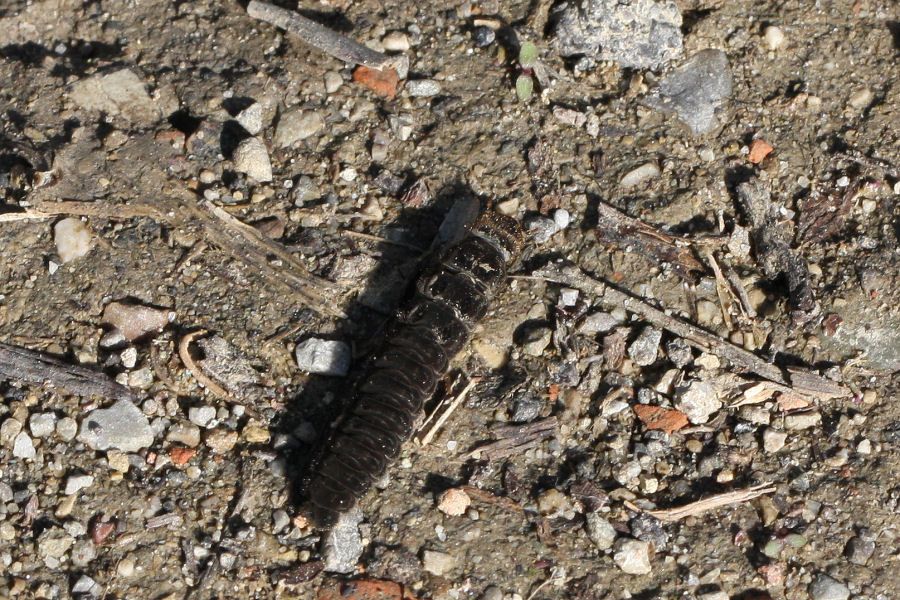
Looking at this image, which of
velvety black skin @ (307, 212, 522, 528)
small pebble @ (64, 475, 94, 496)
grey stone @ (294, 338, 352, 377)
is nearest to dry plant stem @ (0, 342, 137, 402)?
small pebble @ (64, 475, 94, 496)

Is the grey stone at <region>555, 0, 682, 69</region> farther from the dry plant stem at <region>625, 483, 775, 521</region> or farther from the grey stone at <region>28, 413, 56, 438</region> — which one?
the grey stone at <region>28, 413, 56, 438</region>

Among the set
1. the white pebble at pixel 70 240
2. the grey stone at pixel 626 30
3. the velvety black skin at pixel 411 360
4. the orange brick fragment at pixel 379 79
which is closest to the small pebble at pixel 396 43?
the orange brick fragment at pixel 379 79

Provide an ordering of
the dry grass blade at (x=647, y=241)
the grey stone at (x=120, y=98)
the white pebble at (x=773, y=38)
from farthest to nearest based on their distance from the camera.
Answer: the white pebble at (x=773, y=38), the grey stone at (x=120, y=98), the dry grass blade at (x=647, y=241)

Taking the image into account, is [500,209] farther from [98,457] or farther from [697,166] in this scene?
[98,457]

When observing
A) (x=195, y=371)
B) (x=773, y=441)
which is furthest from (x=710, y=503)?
(x=195, y=371)

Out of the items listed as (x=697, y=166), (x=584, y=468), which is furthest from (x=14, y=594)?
(x=697, y=166)

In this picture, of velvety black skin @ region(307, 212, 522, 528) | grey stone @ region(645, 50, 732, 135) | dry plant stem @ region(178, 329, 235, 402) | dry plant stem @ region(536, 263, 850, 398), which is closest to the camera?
velvety black skin @ region(307, 212, 522, 528)

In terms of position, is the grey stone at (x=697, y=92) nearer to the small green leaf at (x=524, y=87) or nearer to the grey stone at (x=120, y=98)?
the small green leaf at (x=524, y=87)
